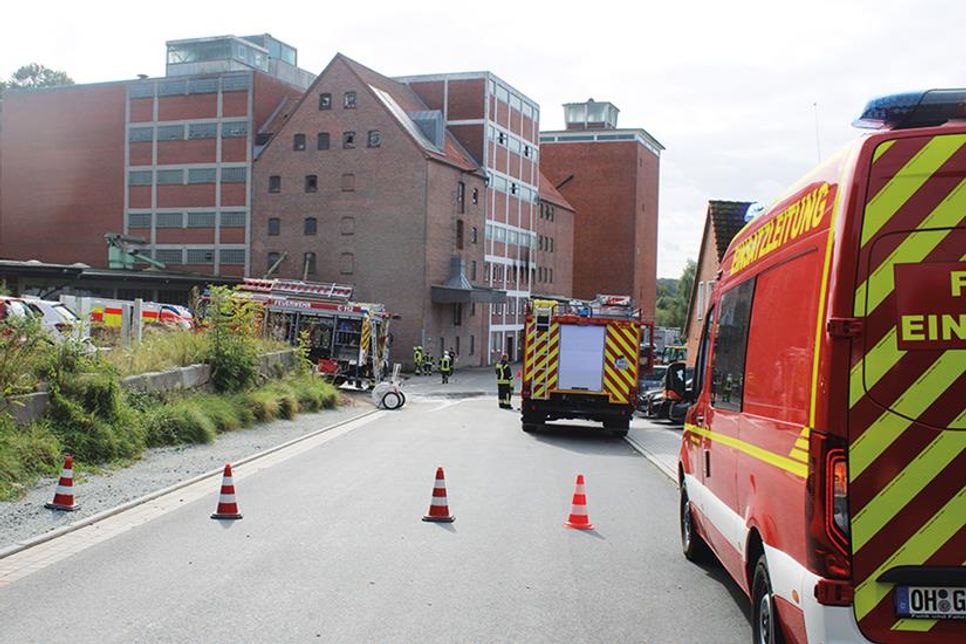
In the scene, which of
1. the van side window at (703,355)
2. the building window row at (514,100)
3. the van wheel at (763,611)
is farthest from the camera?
the building window row at (514,100)

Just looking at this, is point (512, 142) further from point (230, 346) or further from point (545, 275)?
point (230, 346)

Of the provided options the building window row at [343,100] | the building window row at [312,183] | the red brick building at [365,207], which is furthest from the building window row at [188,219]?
the building window row at [343,100]

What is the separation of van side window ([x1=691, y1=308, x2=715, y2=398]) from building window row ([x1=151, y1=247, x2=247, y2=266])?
2188 inches

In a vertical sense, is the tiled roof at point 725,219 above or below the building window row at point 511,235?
below

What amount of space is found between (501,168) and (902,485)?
66.1m

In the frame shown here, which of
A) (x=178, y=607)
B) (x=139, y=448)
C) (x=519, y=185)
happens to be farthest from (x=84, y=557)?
(x=519, y=185)

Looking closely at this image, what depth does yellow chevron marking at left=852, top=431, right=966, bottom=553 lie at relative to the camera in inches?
164

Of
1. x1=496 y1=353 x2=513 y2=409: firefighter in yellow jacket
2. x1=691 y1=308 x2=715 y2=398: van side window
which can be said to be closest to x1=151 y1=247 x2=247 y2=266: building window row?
x1=496 y1=353 x2=513 y2=409: firefighter in yellow jacket

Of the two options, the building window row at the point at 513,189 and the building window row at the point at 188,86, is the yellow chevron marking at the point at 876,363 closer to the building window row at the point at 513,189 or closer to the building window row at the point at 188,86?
the building window row at the point at 188,86

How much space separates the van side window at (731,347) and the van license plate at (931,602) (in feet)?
6.53

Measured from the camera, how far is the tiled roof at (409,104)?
57.8 meters

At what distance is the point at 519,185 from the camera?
7344 cm

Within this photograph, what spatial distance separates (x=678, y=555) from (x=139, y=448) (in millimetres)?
8522

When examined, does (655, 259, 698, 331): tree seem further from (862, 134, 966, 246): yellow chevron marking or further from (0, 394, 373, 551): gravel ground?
(862, 134, 966, 246): yellow chevron marking
